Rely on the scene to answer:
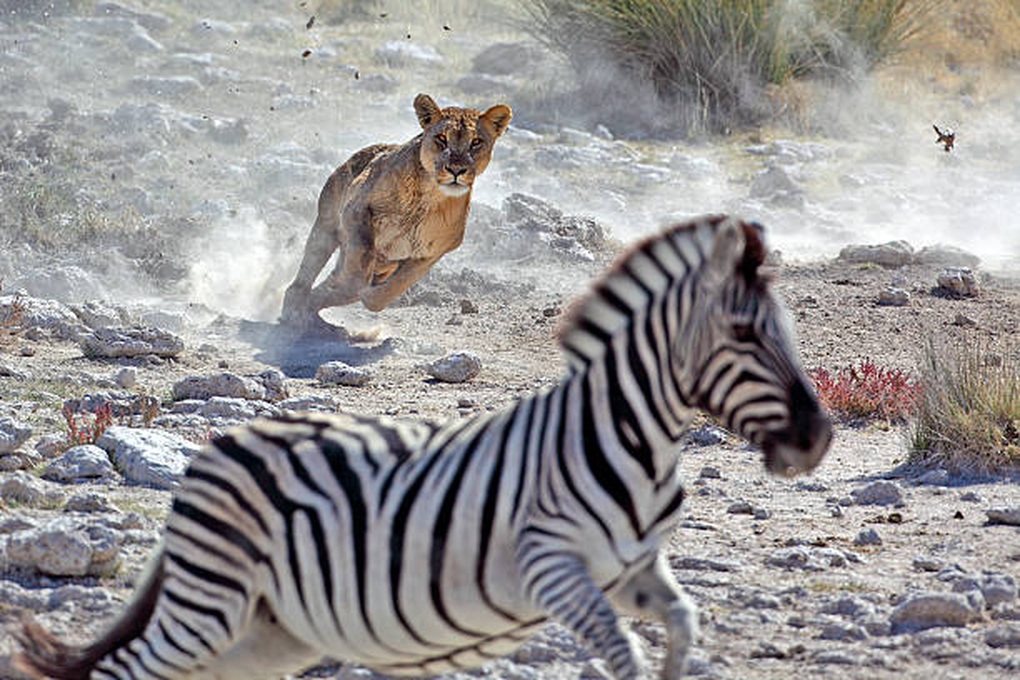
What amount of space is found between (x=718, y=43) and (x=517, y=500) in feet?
55.5

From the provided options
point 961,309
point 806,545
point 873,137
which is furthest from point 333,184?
point 873,137

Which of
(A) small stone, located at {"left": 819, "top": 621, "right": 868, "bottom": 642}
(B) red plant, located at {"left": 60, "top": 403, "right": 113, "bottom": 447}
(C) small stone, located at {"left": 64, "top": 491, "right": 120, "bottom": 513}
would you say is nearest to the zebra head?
(A) small stone, located at {"left": 819, "top": 621, "right": 868, "bottom": 642}

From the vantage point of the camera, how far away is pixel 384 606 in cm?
444

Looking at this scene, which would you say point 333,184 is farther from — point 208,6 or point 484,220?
point 208,6

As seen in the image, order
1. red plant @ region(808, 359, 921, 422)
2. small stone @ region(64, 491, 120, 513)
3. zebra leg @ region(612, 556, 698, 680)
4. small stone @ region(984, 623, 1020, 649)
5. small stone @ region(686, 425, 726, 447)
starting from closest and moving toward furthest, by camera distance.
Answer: zebra leg @ region(612, 556, 698, 680)
small stone @ region(984, 623, 1020, 649)
small stone @ region(64, 491, 120, 513)
small stone @ region(686, 425, 726, 447)
red plant @ region(808, 359, 921, 422)

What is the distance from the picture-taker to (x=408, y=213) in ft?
42.5

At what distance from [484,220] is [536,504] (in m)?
11.8

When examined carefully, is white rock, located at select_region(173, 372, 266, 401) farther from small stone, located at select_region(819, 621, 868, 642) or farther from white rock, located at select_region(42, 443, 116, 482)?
small stone, located at select_region(819, 621, 868, 642)

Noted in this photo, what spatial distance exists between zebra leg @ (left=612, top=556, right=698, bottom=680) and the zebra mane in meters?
0.60

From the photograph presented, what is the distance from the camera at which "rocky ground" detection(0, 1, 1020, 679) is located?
6.52 metres

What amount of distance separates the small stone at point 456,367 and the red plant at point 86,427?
2895 millimetres

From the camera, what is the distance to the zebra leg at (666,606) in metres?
4.39

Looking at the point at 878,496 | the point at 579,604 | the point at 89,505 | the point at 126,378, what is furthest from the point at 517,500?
the point at 126,378

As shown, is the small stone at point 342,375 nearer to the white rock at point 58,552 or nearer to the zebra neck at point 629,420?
the white rock at point 58,552
